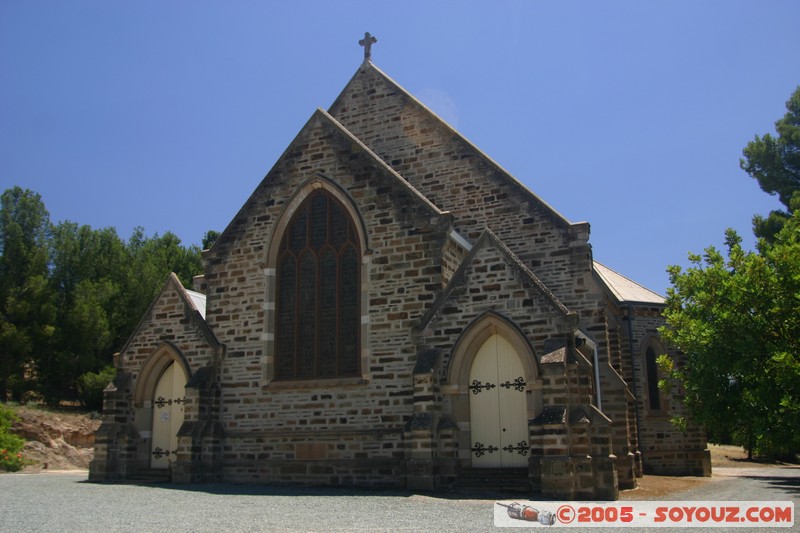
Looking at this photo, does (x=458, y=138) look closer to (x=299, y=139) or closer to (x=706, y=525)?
(x=299, y=139)

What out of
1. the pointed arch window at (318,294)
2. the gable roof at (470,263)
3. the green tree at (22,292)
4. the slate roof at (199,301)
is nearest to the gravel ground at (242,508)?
the pointed arch window at (318,294)

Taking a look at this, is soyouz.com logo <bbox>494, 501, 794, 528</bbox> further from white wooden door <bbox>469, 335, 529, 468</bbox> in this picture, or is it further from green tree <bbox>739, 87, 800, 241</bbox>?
green tree <bbox>739, 87, 800, 241</bbox>

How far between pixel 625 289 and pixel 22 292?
26605 mm

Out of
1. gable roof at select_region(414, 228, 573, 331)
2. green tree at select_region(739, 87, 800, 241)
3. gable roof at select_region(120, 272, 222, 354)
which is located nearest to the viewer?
gable roof at select_region(414, 228, 573, 331)

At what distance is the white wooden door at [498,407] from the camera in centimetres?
1459

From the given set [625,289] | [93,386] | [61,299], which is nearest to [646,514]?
[625,289]

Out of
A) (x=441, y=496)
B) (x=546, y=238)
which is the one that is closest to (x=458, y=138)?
(x=546, y=238)

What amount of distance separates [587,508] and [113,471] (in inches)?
495

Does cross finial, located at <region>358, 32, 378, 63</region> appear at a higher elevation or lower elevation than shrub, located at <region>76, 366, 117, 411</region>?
higher

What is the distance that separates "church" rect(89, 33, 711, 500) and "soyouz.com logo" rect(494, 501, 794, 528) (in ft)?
5.37

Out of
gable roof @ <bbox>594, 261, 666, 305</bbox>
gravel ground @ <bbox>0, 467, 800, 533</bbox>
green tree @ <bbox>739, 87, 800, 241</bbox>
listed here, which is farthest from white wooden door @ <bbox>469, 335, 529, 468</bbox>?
green tree @ <bbox>739, 87, 800, 241</bbox>

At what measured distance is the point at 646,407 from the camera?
83.7 ft

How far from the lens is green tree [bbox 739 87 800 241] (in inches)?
1158

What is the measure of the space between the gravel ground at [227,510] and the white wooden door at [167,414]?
287 cm
